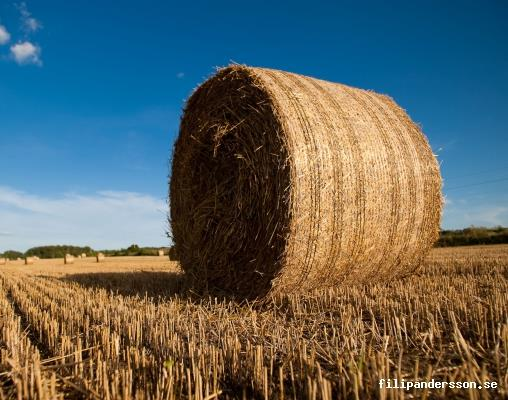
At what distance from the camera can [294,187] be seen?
179 inches

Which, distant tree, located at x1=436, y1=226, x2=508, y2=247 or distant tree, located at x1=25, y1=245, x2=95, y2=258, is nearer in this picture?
distant tree, located at x1=436, y1=226, x2=508, y2=247

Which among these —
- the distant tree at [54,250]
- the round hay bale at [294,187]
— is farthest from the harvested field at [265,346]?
the distant tree at [54,250]

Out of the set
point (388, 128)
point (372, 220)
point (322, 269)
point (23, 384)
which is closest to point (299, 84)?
point (388, 128)

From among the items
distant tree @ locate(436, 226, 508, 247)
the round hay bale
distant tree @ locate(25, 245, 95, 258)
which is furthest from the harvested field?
distant tree @ locate(25, 245, 95, 258)

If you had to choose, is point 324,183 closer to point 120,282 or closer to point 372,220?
point 372,220

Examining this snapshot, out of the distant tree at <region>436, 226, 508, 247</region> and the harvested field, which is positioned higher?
the distant tree at <region>436, 226, 508, 247</region>

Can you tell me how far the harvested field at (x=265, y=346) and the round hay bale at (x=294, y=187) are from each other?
1.75ft

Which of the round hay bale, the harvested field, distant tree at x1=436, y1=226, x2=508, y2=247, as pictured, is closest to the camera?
the harvested field

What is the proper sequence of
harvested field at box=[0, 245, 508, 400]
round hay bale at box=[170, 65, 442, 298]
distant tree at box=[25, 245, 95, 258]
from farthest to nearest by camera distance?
distant tree at box=[25, 245, 95, 258], round hay bale at box=[170, 65, 442, 298], harvested field at box=[0, 245, 508, 400]

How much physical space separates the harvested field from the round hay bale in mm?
534

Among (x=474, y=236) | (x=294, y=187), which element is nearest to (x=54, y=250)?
(x=474, y=236)

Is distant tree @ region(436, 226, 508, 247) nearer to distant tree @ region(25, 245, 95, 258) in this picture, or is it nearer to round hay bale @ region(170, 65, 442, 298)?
round hay bale @ region(170, 65, 442, 298)

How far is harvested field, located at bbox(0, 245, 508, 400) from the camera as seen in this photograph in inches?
85.0

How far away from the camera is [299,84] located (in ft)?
18.1
